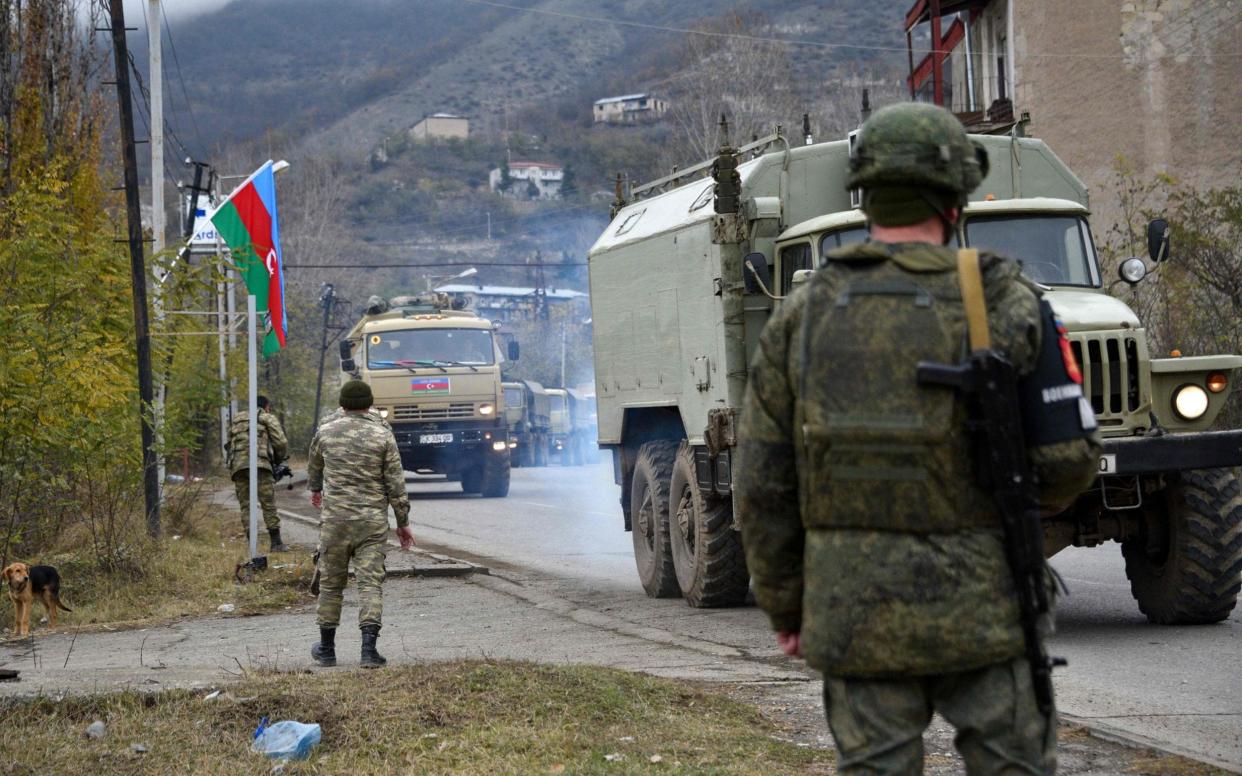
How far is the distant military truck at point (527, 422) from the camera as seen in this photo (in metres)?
54.8

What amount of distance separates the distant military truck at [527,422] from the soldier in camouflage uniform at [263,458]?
106ft

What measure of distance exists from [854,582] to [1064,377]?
618mm

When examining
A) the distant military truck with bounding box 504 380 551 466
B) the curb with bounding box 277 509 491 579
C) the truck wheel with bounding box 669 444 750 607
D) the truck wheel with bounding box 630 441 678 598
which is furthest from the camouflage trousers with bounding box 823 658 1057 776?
the distant military truck with bounding box 504 380 551 466

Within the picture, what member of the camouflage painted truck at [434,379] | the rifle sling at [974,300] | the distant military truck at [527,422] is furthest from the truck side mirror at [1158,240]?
the distant military truck at [527,422]

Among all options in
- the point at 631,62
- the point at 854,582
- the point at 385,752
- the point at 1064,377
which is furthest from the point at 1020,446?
the point at 631,62

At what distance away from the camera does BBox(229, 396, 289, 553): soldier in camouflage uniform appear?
17.7 meters

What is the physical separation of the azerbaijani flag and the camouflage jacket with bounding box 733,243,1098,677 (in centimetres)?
1439

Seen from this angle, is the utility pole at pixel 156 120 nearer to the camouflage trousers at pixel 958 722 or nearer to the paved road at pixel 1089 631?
the paved road at pixel 1089 631

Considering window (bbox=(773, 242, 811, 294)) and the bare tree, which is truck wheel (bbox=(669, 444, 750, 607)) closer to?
window (bbox=(773, 242, 811, 294))

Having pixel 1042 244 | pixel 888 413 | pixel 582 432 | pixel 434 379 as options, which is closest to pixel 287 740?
pixel 888 413

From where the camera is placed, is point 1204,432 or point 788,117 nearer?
point 1204,432

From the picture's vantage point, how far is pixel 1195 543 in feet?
30.5

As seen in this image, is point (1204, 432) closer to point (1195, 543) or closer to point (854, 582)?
point (1195, 543)

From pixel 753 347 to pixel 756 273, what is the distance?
0.65 meters
